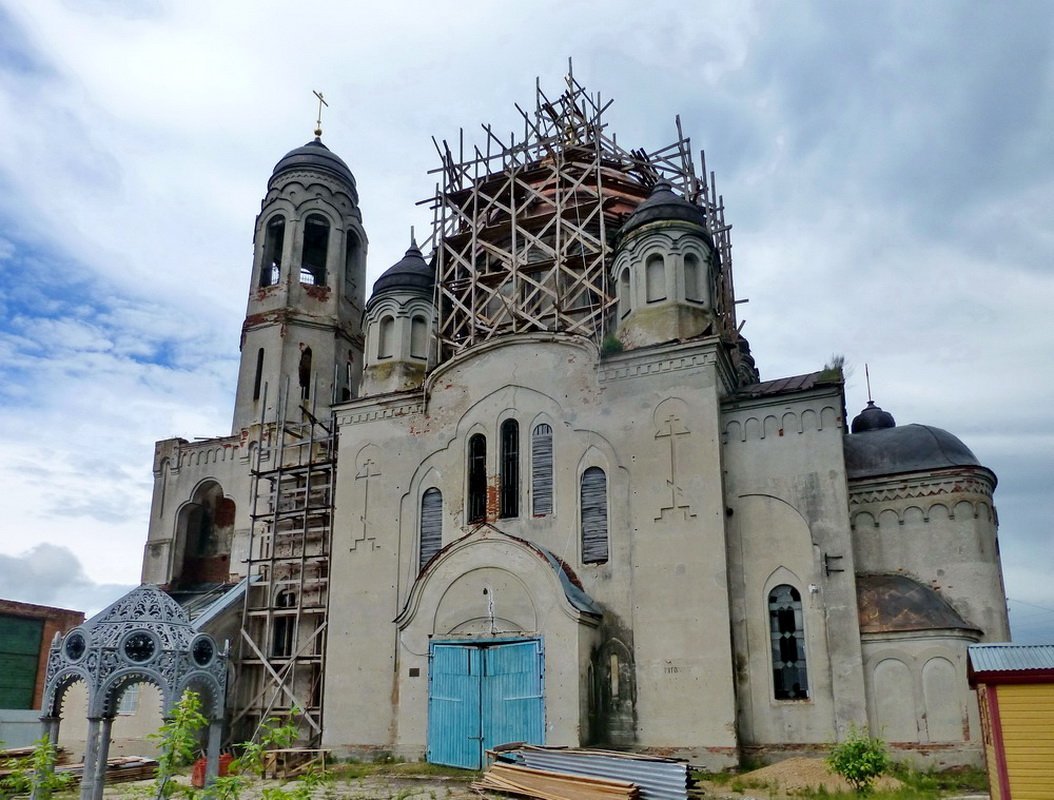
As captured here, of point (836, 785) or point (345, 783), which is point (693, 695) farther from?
point (345, 783)

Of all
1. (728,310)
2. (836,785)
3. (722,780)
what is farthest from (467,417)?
(836,785)

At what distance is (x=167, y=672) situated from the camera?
10.4m

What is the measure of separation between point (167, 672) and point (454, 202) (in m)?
15.5

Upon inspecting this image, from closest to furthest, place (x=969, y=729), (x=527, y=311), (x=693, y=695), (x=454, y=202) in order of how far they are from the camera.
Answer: (x=969, y=729) → (x=693, y=695) → (x=527, y=311) → (x=454, y=202)

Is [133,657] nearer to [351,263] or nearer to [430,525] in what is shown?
[430,525]

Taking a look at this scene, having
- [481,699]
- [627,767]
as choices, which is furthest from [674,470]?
[627,767]

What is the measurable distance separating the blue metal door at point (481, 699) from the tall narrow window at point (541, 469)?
2.85 meters

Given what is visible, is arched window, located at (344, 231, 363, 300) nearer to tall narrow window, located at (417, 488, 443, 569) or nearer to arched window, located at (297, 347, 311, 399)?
arched window, located at (297, 347, 311, 399)

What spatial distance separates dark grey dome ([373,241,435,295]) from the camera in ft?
72.0

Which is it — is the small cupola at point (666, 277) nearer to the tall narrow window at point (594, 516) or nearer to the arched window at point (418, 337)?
the tall narrow window at point (594, 516)

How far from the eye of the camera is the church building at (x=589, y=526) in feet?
50.9

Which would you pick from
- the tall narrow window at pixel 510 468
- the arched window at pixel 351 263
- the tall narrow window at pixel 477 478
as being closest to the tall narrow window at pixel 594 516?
the tall narrow window at pixel 510 468

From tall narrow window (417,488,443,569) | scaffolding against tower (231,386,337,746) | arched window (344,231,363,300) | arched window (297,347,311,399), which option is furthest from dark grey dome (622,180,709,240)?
arched window (344,231,363,300)

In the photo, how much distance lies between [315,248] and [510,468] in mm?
12303
